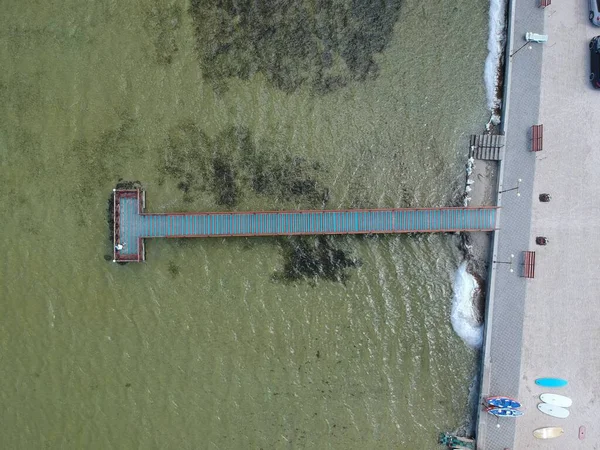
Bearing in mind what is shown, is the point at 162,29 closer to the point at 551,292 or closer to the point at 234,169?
the point at 234,169

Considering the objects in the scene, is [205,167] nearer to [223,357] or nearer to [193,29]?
Answer: [193,29]

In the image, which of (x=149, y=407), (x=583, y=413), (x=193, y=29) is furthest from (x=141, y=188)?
(x=583, y=413)

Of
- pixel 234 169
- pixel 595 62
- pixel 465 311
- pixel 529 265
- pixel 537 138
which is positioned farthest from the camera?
pixel 234 169

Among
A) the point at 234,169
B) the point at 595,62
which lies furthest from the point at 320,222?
the point at 595,62

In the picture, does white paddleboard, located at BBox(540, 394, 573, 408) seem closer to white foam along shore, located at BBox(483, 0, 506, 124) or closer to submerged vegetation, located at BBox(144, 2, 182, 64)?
white foam along shore, located at BBox(483, 0, 506, 124)

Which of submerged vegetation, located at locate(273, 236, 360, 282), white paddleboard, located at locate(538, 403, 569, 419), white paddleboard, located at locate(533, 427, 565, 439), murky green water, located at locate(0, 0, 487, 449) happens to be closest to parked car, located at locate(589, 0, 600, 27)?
murky green water, located at locate(0, 0, 487, 449)

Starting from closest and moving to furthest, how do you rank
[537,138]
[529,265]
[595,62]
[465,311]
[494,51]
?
[529,265]
[537,138]
[595,62]
[465,311]
[494,51]

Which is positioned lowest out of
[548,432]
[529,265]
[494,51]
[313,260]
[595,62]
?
[548,432]
